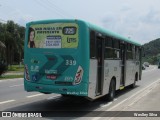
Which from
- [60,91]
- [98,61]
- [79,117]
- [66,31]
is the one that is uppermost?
[66,31]

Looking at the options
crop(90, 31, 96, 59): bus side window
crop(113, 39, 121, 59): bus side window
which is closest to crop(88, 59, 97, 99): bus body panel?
crop(90, 31, 96, 59): bus side window

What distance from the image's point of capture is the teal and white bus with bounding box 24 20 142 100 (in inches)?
453

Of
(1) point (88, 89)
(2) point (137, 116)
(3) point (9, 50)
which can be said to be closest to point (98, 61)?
(1) point (88, 89)

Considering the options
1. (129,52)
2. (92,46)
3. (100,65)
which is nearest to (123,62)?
(129,52)

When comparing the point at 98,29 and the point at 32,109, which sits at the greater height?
the point at 98,29

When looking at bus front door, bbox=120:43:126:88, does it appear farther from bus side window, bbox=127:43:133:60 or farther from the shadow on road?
the shadow on road

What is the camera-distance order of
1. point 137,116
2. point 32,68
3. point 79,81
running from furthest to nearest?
point 32,68, point 79,81, point 137,116

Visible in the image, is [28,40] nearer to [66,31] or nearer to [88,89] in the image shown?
[66,31]

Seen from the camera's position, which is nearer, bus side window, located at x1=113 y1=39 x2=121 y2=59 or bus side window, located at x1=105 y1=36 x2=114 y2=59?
bus side window, located at x1=105 y1=36 x2=114 y2=59

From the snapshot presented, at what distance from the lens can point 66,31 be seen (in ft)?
38.8

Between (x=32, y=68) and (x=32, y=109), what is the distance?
141cm

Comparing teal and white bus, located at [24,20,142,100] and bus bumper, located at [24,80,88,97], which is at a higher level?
teal and white bus, located at [24,20,142,100]

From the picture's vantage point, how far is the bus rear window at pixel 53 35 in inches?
460

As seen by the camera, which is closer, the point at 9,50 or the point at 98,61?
the point at 98,61
